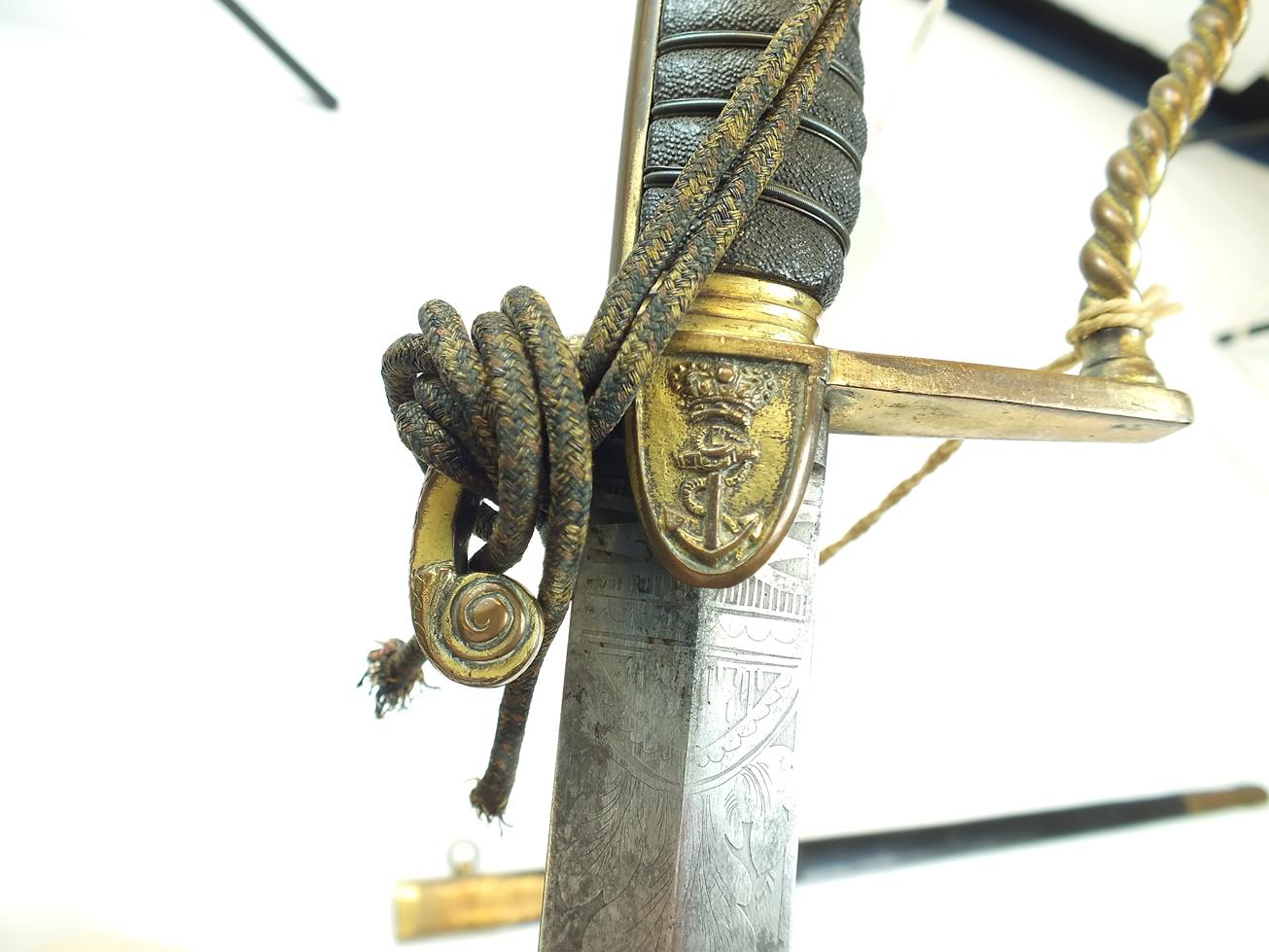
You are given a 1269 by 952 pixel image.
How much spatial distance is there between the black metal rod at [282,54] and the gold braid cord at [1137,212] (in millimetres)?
749

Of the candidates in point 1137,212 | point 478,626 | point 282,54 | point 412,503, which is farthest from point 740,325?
point 282,54

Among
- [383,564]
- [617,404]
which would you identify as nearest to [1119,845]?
[383,564]

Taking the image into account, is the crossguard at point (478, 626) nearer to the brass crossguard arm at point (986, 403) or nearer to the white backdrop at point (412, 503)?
the brass crossguard arm at point (986, 403)

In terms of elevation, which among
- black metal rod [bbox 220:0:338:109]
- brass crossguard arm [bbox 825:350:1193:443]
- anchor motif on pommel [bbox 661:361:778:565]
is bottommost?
anchor motif on pommel [bbox 661:361:778:565]

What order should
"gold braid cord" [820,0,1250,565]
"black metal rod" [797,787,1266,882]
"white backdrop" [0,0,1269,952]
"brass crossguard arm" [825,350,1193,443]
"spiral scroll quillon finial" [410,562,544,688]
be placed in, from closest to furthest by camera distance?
"spiral scroll quillon finial" [410,562,544,688] → "brass crossguard arm" [825,350,1193,443] → "gold braid cord" [820,0,1250,565] → "white backdrop" [0,0,1269,952] → "black metal rod" [797,787,1266,882]

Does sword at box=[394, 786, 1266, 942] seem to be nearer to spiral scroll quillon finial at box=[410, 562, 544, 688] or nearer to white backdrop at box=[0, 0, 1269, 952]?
white backdrop at box=[0, 0, 1269, 952]

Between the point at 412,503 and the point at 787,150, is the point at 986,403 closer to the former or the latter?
the point at 787,150

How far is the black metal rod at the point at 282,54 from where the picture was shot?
919 millimetres

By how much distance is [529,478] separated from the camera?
41 centimetres

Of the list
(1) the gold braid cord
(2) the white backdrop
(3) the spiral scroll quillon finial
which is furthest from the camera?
(2) the white backdrop

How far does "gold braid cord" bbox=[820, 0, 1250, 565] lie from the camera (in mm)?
611

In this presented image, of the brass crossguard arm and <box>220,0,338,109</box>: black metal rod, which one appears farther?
<box>220,0,338,109</box>: black metal rod

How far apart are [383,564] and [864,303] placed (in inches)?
23.8

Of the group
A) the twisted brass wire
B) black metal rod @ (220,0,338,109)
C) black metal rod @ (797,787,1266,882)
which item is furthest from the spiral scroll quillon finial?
black metal rod @ (220,0,338,109)
